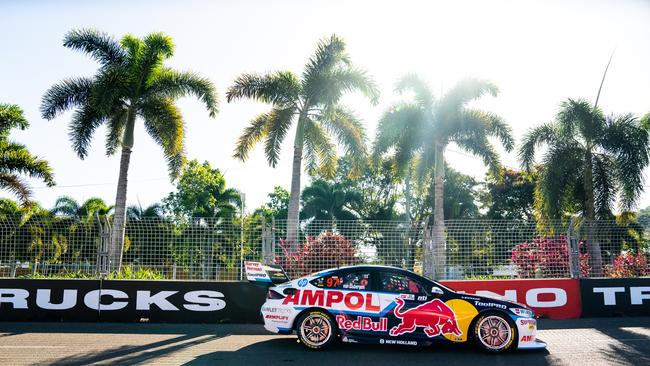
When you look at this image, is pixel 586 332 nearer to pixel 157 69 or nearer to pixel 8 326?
pixel 8 326

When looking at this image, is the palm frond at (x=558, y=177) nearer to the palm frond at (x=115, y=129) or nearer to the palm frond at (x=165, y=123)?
the palm frond at (x=165, y=123)

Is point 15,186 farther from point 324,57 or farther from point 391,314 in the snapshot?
point 391,314

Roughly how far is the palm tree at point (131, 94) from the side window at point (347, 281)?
492 inches

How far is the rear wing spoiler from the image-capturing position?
1004cm

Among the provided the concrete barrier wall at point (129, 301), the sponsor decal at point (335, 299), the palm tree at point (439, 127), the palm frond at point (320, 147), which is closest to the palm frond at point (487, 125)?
the palm tree at point (439, 127)

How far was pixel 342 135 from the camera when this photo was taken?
862 inches

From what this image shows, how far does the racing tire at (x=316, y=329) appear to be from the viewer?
871cm

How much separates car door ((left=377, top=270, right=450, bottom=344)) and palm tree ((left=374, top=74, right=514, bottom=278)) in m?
13.5

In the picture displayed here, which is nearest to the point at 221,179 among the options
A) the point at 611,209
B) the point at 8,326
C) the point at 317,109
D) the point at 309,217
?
the point at 309,217

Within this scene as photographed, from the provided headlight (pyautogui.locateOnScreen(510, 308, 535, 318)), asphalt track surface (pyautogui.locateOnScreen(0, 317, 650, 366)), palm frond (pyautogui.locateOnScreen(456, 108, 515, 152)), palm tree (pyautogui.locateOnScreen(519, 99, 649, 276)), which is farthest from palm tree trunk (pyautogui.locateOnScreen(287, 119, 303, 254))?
headlight (pyautogui.locateOnScreen(510, 308, 535, 318))

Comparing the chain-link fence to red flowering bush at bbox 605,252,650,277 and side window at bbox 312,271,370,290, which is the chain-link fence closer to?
red flowering bush at bbox 605,252,650,277

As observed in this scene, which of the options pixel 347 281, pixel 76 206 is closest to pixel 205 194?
pixel 76 206

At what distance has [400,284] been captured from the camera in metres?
8.82

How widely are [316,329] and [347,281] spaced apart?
2.96ft
